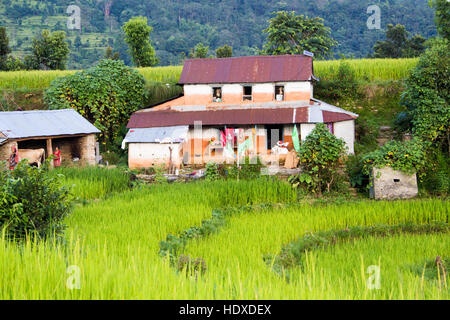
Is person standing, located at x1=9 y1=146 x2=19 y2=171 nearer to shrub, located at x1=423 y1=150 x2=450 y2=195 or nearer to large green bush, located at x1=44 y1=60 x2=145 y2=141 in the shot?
large green bush, located at x1=44 y1=60 x2=145 y2=141

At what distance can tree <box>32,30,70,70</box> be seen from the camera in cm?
3692

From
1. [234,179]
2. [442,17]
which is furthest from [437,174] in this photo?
[442,17]

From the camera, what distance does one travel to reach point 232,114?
21297mm

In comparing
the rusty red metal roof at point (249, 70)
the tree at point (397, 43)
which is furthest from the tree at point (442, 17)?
the tree at point (397, 43)

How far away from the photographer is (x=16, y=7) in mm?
77250

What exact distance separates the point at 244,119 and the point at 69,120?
695cm

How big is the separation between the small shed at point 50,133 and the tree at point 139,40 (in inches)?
621

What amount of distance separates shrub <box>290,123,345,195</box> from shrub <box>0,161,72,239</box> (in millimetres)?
8541

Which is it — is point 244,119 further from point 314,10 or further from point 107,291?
point 314,10

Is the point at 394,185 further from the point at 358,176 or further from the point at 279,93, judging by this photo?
the point at 279,93

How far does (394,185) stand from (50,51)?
2927 centimetres

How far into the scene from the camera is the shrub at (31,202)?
28.2 feet

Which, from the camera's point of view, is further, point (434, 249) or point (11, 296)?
point (434, 249)

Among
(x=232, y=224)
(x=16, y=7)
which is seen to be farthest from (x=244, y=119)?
(x=16, y=7)
